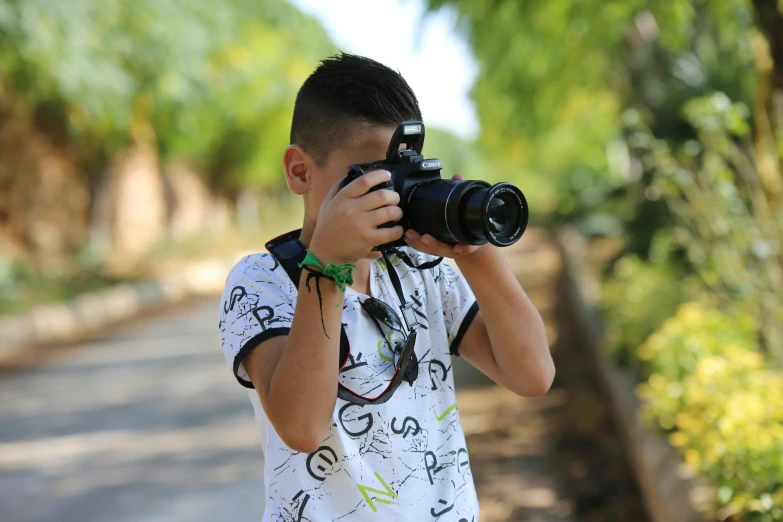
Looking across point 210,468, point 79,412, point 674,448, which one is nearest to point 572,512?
point 674,448

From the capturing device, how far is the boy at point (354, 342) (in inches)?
53.2

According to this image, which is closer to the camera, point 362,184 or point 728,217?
point 362,184

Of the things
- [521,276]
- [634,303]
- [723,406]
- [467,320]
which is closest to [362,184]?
[467,320]

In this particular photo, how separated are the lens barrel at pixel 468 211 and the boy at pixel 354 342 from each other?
0.04m

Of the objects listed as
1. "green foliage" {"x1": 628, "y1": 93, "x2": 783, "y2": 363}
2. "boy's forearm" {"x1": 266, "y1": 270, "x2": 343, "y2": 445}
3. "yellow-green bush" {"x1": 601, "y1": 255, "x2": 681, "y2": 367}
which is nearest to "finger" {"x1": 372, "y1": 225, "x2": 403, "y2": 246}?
"boy's forearm" {"x1": 266, "y1": 270, "x2": 343, "y2": 445}

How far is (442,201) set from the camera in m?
1.37

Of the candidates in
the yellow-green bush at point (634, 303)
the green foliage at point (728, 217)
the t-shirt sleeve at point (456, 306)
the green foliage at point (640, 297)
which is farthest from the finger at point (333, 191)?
the yellow-green bush at point (634, 303)

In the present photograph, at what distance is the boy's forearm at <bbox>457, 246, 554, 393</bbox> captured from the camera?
5.01 ft

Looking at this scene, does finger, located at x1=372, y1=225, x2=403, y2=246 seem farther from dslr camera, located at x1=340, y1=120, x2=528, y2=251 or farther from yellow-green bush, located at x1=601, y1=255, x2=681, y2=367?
yellow-green bush, located at x1=601, y1=255, x2=681, y2=367

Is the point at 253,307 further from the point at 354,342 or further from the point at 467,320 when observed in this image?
the point at 467,320

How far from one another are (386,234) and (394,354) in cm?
27

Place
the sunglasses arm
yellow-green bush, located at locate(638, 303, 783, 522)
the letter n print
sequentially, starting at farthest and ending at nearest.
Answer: yellow-green bush, located at locate(638, 303, 783, 522), the sunglasses arm, the letter n print

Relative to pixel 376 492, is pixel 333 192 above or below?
above

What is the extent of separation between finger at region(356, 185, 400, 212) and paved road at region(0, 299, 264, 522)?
11.5 ft
